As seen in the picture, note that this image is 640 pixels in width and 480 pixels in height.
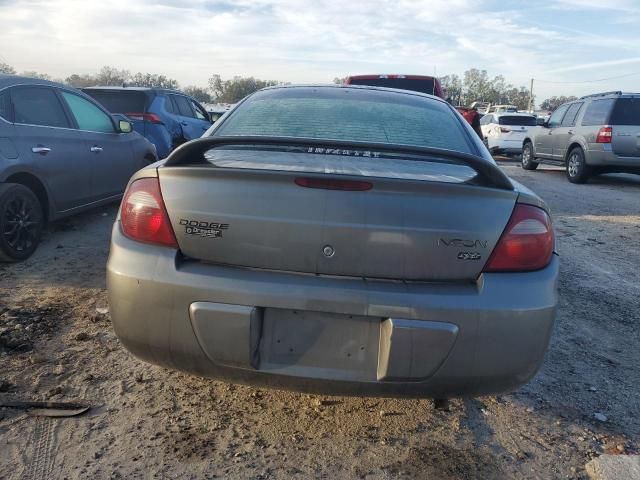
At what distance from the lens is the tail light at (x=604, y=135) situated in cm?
1103

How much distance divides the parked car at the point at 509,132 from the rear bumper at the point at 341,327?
1663 centimetres

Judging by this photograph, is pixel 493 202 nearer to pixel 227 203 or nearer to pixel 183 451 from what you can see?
pixel 227 203

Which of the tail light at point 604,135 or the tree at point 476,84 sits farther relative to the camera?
the tree at point 476,84

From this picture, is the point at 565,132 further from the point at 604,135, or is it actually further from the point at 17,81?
the point at 17,81

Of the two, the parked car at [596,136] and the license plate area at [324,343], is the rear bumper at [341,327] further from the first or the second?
the parked car at [596,136]

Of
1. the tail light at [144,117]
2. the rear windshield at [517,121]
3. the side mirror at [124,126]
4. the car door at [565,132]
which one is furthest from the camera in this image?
the rear windshield at [517,121]

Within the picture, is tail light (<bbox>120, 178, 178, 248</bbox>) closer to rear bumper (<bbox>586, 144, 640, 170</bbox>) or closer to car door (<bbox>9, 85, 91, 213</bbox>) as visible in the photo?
car door (<bbox>9, 85, 91, 213</bbox>)

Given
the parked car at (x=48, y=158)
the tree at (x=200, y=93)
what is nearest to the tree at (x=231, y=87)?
the tree at (x=200, y=93)

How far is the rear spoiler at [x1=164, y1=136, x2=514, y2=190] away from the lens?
226 centimetres

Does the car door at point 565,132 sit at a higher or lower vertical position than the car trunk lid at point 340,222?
higher

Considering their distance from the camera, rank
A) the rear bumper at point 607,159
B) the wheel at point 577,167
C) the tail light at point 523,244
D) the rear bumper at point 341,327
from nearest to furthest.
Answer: the rear bumper at point 341,327, the tail light at point 523,244, the rear bumper at point 607,159, the wheel at point 577,167

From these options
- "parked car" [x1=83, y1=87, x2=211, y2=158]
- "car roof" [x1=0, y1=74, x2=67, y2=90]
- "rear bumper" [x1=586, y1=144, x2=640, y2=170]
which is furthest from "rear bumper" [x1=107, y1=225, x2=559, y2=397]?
"rear bumper" [x1=586, y1=144, x2=640, y2=170]

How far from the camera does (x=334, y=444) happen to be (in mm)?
2496

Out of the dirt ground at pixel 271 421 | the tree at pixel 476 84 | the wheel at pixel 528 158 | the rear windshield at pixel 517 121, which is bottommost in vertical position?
the dirt ground at pixel 271 421
